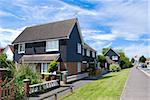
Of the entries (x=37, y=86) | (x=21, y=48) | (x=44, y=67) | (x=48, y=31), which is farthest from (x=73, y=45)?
(x=37, y=86)

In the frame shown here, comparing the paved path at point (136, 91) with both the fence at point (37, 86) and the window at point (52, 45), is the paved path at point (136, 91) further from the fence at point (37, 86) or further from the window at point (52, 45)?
the window at point (52, 45)

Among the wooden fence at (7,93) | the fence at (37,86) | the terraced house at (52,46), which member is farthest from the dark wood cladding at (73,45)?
the wooden fence at (7,93)

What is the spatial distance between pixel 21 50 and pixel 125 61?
55.6m

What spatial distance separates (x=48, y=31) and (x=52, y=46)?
3.54 meters

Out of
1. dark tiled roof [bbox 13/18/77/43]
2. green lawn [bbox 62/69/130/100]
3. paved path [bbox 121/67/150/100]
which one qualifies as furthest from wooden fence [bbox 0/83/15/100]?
dark tiled roof [bbox 13/18/77/43]

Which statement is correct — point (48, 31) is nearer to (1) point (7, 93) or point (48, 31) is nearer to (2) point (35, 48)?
(2) point (35, 48)

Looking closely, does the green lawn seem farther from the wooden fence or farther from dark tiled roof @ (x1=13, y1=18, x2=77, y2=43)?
dark tiled roof @ (x1=13, y1=18, x2=77, y2=43)

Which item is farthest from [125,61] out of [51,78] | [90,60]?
[51,78]

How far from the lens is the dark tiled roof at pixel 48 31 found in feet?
110

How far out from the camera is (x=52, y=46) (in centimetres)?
3369

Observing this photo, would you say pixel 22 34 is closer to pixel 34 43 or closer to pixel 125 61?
pixel 34 43

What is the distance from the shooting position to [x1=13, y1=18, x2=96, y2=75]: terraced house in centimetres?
3253

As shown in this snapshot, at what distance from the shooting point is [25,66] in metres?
20.3

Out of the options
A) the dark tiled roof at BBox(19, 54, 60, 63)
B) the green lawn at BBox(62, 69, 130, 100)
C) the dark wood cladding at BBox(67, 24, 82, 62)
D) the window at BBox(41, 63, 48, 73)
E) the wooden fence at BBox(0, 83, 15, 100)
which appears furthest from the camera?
the dark wood cladding at BBox(67, 24, 82, 62)
